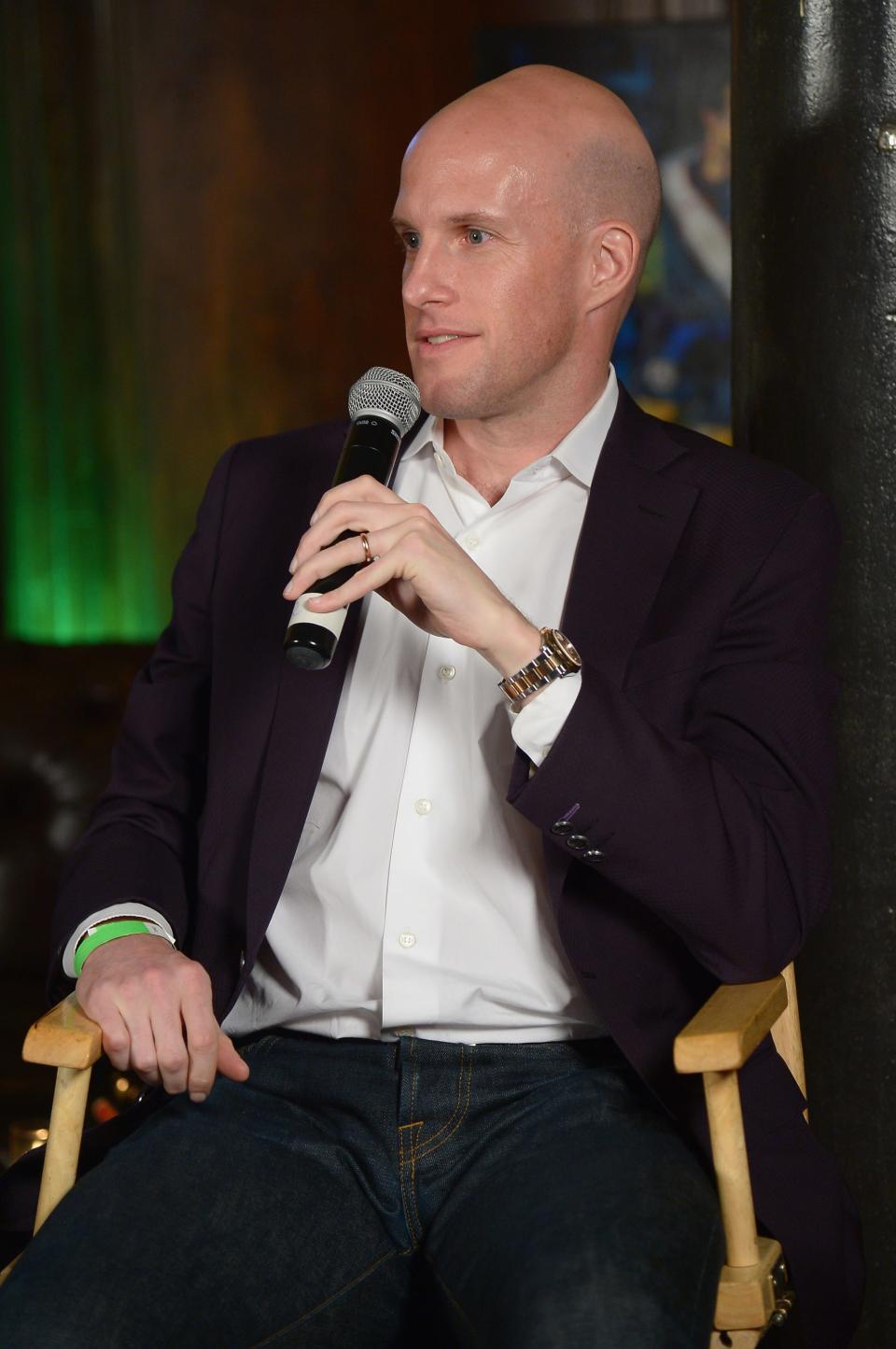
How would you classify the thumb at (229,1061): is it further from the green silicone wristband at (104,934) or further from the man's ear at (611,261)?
the man's ear at (611,261)

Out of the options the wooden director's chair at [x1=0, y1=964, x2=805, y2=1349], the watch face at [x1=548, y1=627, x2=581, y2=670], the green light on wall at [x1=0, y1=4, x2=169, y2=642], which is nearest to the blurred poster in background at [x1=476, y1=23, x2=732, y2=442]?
the green light on wall at [x1=0, y1=4, x2=169, y2=642]

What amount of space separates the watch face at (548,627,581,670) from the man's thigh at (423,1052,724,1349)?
485mm

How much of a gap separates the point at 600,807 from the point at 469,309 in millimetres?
658

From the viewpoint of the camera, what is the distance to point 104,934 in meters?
1.72

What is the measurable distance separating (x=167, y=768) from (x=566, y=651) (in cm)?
65

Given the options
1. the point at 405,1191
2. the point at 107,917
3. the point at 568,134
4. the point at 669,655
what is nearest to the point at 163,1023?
the point at 107,917

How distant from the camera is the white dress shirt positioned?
173cm

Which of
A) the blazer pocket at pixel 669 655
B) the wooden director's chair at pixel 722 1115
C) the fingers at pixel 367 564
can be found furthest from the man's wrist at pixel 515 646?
the wooden director's chair at pixel 722 1115

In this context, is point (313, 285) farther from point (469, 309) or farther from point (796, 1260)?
point (796, 1260)

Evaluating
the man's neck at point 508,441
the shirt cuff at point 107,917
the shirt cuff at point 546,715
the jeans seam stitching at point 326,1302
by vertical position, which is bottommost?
the jeans seam stitching at point 326,1302

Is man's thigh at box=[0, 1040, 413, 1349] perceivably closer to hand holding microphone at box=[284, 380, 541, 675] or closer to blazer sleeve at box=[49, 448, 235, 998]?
blazer sleeve at box=[49, 448, 235, 998]

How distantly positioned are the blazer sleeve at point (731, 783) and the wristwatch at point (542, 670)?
0.03 meters

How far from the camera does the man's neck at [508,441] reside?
196 centimetres

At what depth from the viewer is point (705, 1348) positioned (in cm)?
141
